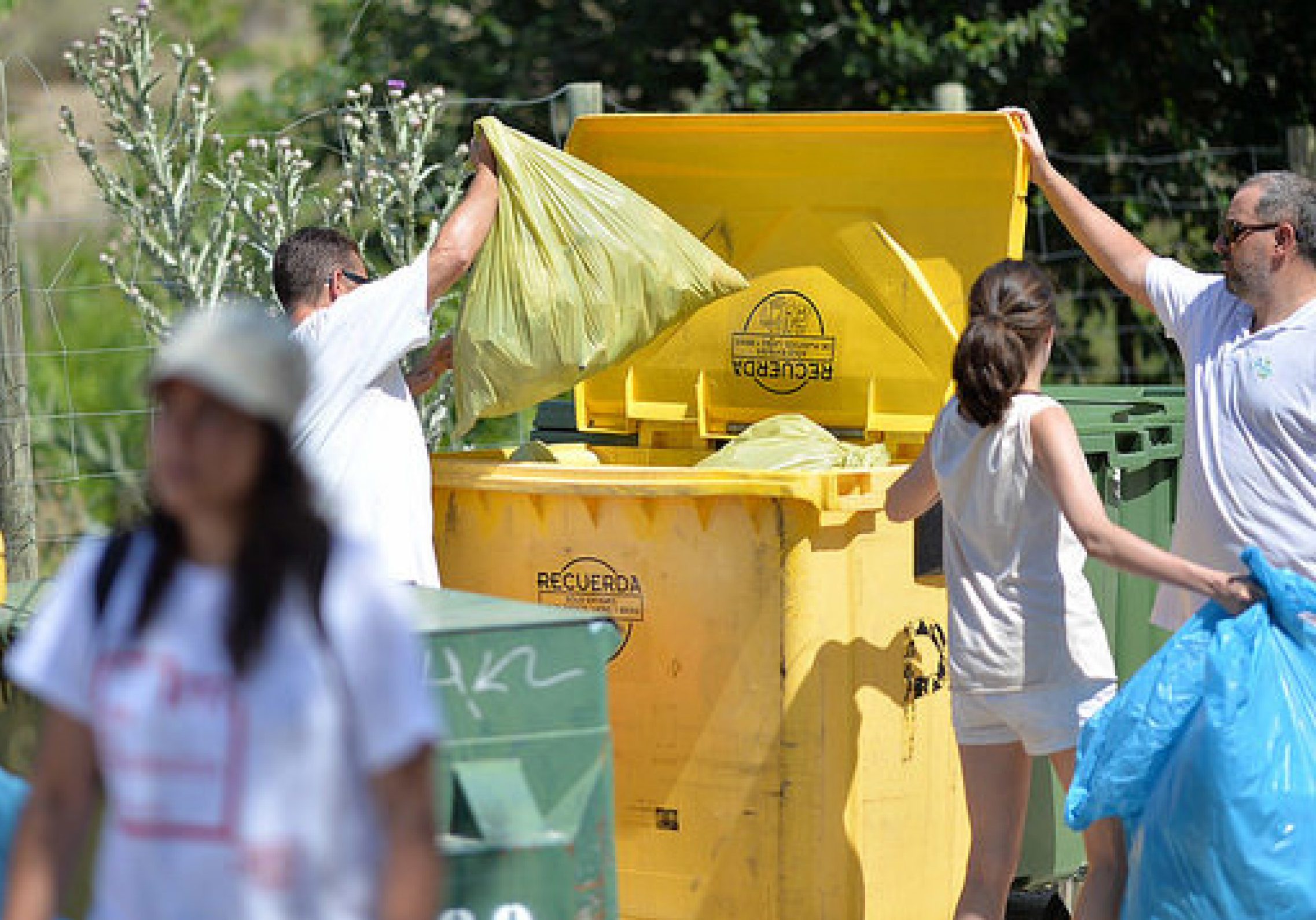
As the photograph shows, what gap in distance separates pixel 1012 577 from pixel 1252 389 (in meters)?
0.64

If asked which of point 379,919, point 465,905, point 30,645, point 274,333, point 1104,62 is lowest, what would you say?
point 465,905

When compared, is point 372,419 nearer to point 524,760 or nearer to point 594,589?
point 594,589

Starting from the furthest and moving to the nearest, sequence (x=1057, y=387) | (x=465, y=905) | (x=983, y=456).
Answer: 1. (x=1057, y=387)
2. (x=983, y=456)
3. (x=465, y=905)

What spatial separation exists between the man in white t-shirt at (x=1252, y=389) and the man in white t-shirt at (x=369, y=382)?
1.54 meters

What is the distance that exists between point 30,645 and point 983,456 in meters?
2.18

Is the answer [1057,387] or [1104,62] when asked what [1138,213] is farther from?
[1057,387]

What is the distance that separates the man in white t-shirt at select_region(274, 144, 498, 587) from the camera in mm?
4289

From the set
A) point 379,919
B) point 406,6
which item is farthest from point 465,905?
point 406,6

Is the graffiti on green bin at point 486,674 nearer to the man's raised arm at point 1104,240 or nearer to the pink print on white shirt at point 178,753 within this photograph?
the pink print on white shirt at point 178,753

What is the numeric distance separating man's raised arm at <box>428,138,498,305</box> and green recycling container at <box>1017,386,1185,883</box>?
1.57 m

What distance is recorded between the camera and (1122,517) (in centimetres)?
541

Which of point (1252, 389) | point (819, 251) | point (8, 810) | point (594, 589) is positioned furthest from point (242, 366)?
point (819, 251)

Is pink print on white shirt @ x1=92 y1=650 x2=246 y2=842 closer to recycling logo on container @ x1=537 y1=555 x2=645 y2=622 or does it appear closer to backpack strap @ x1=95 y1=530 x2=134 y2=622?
backpack strap @ x1=95 y1=530 x2=134 y2=622

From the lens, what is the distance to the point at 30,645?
246 centimetres
